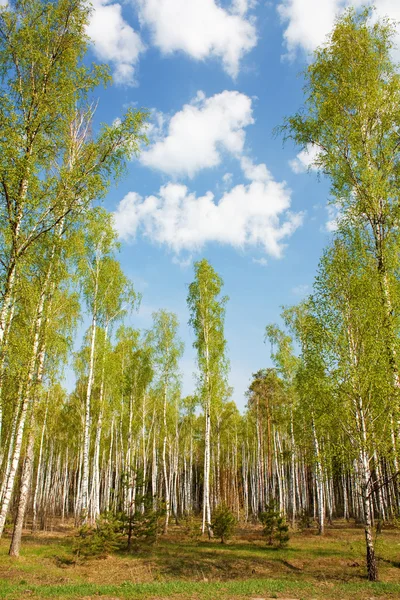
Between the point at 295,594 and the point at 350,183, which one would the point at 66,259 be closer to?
the point at 350,183

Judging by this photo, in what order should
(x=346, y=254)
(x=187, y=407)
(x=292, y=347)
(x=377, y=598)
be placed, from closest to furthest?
(x=377, y=598) → (x=346, y=254) → (x=292, y=347) → (x=187, y=407)

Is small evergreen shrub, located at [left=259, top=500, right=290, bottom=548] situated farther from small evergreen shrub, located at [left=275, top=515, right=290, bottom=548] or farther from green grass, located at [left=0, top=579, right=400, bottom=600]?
green grass, located at [left=0, top=579, right=400, bottom=600]

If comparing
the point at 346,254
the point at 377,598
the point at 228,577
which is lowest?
the point at 228,577

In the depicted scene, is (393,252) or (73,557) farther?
(73,557)

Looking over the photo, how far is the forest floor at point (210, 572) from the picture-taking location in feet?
29.3

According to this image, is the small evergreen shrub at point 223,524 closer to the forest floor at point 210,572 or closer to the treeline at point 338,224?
→ the forest floor at point 210,572

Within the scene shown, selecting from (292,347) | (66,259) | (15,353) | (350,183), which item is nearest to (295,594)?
(15,353)

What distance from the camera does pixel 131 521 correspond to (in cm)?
1680

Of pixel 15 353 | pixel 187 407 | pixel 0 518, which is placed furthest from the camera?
pixel 187 407

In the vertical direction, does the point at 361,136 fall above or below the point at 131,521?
above

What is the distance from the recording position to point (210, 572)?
42.5 ft

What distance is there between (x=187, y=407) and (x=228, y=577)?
2945 centimetres

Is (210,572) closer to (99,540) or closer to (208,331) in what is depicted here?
(99,540)

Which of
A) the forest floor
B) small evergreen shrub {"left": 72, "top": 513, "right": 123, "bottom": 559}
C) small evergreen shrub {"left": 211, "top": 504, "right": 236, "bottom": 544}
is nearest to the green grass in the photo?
the forest floor
